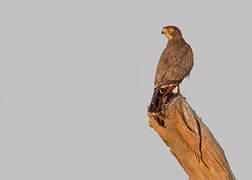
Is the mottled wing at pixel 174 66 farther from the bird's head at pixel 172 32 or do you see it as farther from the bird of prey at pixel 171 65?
the bird's head at pixel 172 32

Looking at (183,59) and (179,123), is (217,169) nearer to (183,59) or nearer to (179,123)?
(179,123)

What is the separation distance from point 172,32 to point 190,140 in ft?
6.65

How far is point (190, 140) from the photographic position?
6512mm

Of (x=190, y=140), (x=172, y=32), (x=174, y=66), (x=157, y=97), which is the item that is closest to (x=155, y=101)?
(x=157, y=97)

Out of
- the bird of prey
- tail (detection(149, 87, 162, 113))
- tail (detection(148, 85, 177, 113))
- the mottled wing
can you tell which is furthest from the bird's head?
tail (detection(149, 87, 162, 113))

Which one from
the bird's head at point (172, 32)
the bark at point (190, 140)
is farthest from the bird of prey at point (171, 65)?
the bark at point (190, 140)

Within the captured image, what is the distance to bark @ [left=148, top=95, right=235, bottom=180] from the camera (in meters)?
6.42

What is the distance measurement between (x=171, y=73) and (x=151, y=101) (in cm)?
64

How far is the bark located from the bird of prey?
27 centimetres

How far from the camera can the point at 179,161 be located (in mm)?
6879

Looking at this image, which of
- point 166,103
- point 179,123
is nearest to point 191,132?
point 179,123

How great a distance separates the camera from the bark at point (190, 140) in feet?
21.1

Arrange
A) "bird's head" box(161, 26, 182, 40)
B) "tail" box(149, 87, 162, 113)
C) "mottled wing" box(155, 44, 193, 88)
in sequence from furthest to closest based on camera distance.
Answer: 1. "bird's head" box(161, 26, 182, 40)
2. "mottled wing" box(155, 44, 193, 88)
3. "tail" box(149, 87, 162, 113)

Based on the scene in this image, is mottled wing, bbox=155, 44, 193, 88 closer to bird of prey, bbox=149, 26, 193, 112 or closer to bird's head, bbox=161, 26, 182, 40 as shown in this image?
bird of prey, bbox=149, 26, 193, 112
